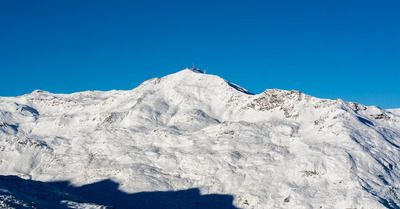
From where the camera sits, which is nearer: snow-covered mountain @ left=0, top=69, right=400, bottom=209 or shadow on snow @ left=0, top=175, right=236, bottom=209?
snow-covered mountain @ left=0, top=69, right=400, bottom=209

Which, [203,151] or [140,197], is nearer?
[140,197]

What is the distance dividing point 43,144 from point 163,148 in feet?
109

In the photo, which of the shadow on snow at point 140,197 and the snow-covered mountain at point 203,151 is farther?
the shadow on snow at point 140,197

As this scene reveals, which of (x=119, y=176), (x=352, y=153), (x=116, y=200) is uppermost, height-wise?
(x=352, y=153)

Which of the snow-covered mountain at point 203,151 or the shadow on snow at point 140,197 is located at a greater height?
the snow-covered mountain at point 203,151

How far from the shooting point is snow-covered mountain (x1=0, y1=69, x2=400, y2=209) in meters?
81.6

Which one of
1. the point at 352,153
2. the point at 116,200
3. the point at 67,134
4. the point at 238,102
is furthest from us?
the point at 238,102

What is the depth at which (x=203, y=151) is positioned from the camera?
99.0 metres

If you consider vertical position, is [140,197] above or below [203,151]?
below

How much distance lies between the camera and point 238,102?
12850cm

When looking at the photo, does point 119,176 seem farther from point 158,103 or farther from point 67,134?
point 158,103

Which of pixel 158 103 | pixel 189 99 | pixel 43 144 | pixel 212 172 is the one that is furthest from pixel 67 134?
pixel 212 172

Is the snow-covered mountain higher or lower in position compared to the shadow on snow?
higher

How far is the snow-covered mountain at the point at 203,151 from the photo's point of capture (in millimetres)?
81562
